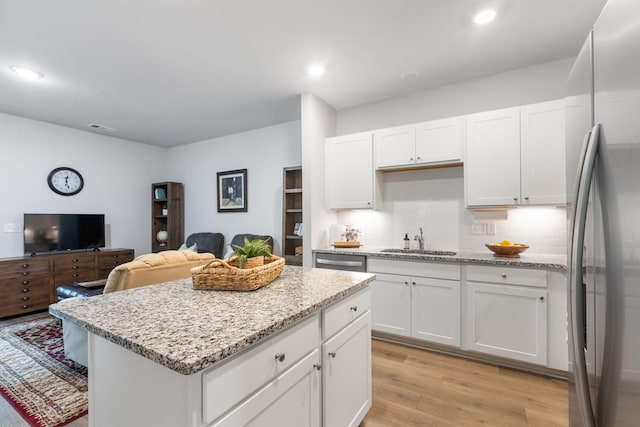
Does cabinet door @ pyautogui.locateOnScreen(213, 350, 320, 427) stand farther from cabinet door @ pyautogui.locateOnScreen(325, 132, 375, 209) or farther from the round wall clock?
the round wall clock

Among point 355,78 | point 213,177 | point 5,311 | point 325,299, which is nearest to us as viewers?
point 325,299

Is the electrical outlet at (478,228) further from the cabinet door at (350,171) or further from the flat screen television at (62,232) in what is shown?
the flat screen television at (62,232)

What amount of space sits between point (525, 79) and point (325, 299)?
3.05 metres

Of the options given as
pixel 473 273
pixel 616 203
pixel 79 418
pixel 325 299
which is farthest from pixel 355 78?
pixel 79 418

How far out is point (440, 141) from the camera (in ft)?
9.86

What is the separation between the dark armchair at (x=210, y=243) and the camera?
5.02m

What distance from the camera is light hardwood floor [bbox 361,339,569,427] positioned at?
193 cm

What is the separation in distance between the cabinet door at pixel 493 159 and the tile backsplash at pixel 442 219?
0.33 metres

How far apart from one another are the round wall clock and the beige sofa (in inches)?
119

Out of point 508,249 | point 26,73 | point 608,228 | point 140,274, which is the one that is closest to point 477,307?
point 508,249

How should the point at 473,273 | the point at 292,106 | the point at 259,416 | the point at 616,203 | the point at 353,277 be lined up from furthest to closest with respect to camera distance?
the point at 292,106, the point at 473,273, the point at 353,277, the point at 259,416, the point at 616,203

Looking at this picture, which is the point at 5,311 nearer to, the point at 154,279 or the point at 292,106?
the point at 154,279

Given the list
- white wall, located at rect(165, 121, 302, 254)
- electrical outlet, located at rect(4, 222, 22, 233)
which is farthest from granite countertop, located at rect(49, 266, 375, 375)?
electrical outlet, located at rect(4, 222, 22, 233)

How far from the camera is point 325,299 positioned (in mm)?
1354
